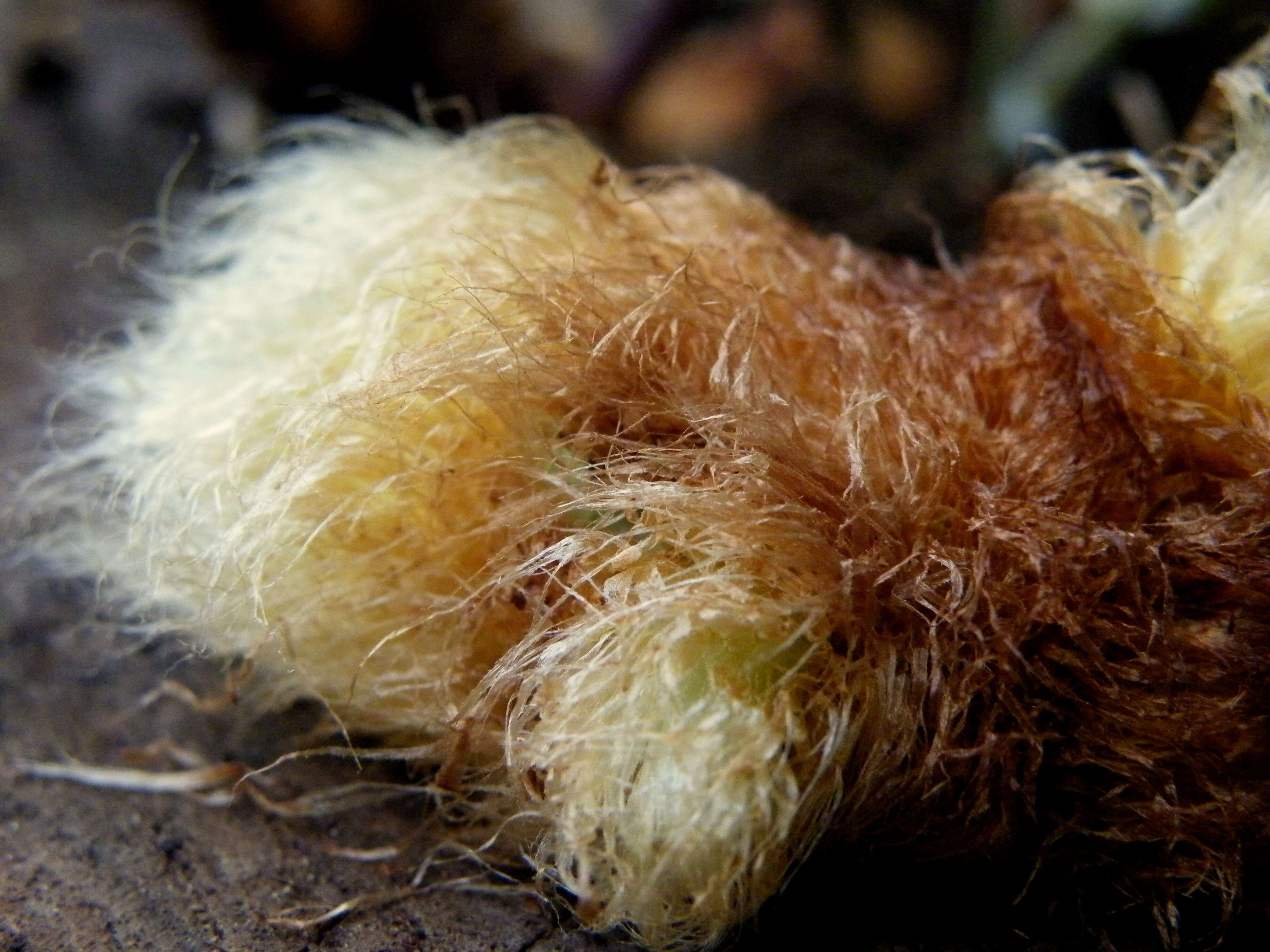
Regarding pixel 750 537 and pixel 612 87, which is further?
pixel 612 87

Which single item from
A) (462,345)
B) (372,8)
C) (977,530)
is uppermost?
(372,8)

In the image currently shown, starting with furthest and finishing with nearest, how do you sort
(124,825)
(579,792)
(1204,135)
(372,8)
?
(372,8), (1204,135), (124,825), (579,792)

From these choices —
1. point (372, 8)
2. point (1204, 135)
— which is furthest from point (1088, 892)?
point (372, 8)

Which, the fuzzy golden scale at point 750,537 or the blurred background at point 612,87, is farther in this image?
→ the blurred background at point 612,87

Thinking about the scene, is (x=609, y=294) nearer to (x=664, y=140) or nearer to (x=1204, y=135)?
(x=1204, y=135)

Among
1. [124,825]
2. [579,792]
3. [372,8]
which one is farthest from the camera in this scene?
[372,8]
